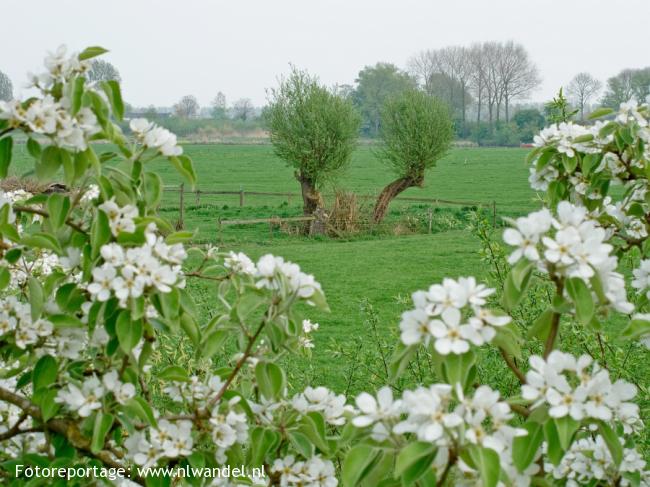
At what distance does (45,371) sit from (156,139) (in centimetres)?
56

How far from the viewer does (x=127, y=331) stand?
1546 mm

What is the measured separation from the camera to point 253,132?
2576 inches

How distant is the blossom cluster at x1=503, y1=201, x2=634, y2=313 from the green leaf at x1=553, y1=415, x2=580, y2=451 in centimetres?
24

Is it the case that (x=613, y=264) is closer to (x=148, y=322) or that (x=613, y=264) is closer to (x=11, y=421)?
(x=148, y=322)

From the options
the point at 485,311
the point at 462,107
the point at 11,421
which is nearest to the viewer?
the point at 485,311

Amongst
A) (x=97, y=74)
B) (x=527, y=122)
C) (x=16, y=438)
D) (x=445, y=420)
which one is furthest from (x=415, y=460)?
(x=527, y=122)

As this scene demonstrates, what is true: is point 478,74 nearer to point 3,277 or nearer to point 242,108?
point 242,108

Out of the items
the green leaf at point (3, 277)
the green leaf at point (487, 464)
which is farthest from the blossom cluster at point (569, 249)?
the green leaf at point (3, 277)

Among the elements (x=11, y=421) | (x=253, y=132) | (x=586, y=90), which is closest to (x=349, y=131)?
(x=11, y=421)

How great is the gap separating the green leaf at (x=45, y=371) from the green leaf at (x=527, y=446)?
99 centimetres

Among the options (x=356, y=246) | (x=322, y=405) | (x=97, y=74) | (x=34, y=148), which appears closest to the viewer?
(x=34, y=148)

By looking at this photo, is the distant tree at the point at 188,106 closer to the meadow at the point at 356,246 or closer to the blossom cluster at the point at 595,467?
the meadow at the point at 356,246

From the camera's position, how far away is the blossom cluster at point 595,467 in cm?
170

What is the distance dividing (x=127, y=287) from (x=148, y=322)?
185 millimetres
